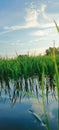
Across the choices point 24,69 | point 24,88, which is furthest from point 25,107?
point 24,69

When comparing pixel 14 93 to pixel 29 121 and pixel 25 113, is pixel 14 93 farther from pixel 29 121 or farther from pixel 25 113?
pixel 29 121

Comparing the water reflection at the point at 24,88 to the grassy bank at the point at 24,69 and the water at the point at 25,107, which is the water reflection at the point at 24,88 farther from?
the grassy bank at the point at 24,69

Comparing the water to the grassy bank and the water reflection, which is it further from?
the grassy bank

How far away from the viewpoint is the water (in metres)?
2.96

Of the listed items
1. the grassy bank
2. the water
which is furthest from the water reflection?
the grassy bank

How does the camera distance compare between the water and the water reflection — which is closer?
the water

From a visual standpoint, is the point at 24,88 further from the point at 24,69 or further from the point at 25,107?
the point at 25,107

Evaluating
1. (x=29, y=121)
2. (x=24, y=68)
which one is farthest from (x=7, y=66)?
(x=29, y=121)

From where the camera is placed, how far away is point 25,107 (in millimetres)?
3559

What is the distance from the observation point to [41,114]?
3215 millimetres

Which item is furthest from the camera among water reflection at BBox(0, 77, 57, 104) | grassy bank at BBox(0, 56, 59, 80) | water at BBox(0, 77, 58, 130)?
grassy bank at BBox(0, 56, 59, 80)

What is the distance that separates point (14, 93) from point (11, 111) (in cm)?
101

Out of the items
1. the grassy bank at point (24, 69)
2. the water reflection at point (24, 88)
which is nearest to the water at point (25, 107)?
the water reflection at point (24, 88)

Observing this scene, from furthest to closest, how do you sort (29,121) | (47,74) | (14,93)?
(47,74)
(14,93)
(29,121)
